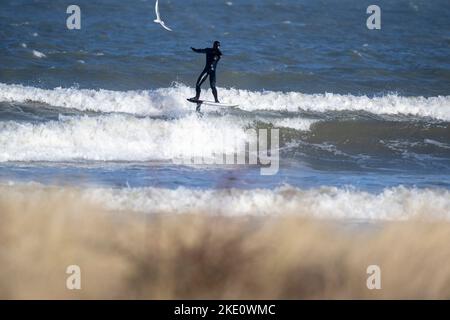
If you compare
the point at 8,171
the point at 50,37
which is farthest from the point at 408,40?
the point at 8,171

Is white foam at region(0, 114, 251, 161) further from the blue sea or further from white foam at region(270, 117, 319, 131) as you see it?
white foam at region(270, 117, 319, 131)

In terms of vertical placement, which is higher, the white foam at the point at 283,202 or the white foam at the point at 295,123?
the white foam at the point at 295,123

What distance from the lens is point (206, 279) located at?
284 inches

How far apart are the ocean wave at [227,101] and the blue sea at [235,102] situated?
5cm

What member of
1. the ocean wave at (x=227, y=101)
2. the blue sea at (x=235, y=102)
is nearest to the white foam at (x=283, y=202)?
the blue sea at (x=235, y=102)

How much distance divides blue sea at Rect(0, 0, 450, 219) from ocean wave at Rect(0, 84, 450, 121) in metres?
0.05

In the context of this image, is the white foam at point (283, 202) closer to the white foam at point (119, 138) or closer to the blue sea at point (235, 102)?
the blue sea at point (235, 102)

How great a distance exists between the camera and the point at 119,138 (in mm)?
15688

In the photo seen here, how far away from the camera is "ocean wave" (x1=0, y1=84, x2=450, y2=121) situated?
19078mm

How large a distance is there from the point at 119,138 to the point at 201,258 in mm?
8483

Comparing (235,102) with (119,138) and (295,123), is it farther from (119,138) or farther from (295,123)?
(119,138)

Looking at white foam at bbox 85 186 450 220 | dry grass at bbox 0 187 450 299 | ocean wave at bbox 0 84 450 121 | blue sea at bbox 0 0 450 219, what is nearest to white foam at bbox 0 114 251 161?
blue sea at bbox 0 0 450 219

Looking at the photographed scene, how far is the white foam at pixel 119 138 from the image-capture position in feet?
47.3
